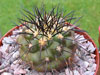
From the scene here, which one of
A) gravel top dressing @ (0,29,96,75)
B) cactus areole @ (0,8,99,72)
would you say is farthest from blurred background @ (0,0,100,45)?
cactus areole @ (0,8,99,72)

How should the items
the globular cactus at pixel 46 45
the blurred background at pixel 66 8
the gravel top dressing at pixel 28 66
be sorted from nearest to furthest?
1. the globular cactus at pixel 46 45
2. the gravel top dressing at pixel 28 66
3. the blurred background at pixel 66 8

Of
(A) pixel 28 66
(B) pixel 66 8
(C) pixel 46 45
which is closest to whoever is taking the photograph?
(C) pixel 46 45

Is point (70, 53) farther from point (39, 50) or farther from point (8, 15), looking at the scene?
point (8, 15)

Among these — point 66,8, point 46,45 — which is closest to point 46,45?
point 46,45

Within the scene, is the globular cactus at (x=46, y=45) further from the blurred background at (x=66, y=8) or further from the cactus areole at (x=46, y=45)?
the blurred background at (x=66, y=8)

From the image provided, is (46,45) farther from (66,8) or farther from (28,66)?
(66,8)

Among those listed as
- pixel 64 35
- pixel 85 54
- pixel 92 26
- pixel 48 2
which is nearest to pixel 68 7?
pixel 48 2

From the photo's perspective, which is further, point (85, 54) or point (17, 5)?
point (17, 5)

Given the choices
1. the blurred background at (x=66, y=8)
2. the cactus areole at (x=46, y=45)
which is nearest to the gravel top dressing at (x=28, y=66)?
the cactus areole at (x=46, y=45)
